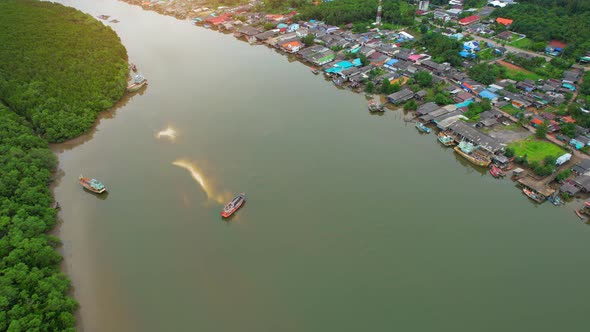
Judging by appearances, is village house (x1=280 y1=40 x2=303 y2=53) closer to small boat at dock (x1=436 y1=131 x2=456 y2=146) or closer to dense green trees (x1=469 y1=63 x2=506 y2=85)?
dense green trees (x1=469 y1=63 x2=506 y2=85)

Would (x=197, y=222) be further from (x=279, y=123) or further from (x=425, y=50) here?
(x=425, y=50)

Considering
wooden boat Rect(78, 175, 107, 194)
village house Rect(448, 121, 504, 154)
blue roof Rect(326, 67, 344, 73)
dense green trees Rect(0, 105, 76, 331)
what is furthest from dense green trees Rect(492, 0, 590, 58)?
dense green trees Rect(0, 105, 76, 331)

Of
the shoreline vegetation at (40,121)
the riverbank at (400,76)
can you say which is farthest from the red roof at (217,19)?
the shoreline vegetation at (40,121)

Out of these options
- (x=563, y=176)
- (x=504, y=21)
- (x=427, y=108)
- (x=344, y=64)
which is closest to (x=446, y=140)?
(x=427, y=108)

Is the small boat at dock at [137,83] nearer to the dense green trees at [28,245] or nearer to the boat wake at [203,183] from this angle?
the dense green trees at [28,245]

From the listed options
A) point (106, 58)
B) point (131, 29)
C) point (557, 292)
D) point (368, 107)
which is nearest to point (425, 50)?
point (368, 107)
